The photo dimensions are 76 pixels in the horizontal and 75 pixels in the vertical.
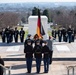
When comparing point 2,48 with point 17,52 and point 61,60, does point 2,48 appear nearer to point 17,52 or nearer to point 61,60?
point 17,52

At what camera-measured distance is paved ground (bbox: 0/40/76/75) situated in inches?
619

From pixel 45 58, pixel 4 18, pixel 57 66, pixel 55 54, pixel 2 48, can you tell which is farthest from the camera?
pixel 4 18

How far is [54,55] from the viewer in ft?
64.2

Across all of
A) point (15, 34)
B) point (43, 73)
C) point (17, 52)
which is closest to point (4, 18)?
point (15, 34)

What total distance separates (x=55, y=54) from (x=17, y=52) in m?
2.23

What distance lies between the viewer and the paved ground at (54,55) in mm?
15719

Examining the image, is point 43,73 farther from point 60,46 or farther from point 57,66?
point 60,46

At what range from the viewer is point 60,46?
76.4 feet

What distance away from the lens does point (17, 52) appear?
2069 cm

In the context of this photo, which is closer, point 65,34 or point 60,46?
point 60,46

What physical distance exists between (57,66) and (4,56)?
345 centimetres

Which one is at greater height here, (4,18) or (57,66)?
(57,66)

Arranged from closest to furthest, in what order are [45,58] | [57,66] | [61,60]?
[45,58] < [57,66] < [61,60]

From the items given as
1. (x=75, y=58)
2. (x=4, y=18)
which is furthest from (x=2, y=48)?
(x=4, y=18)
